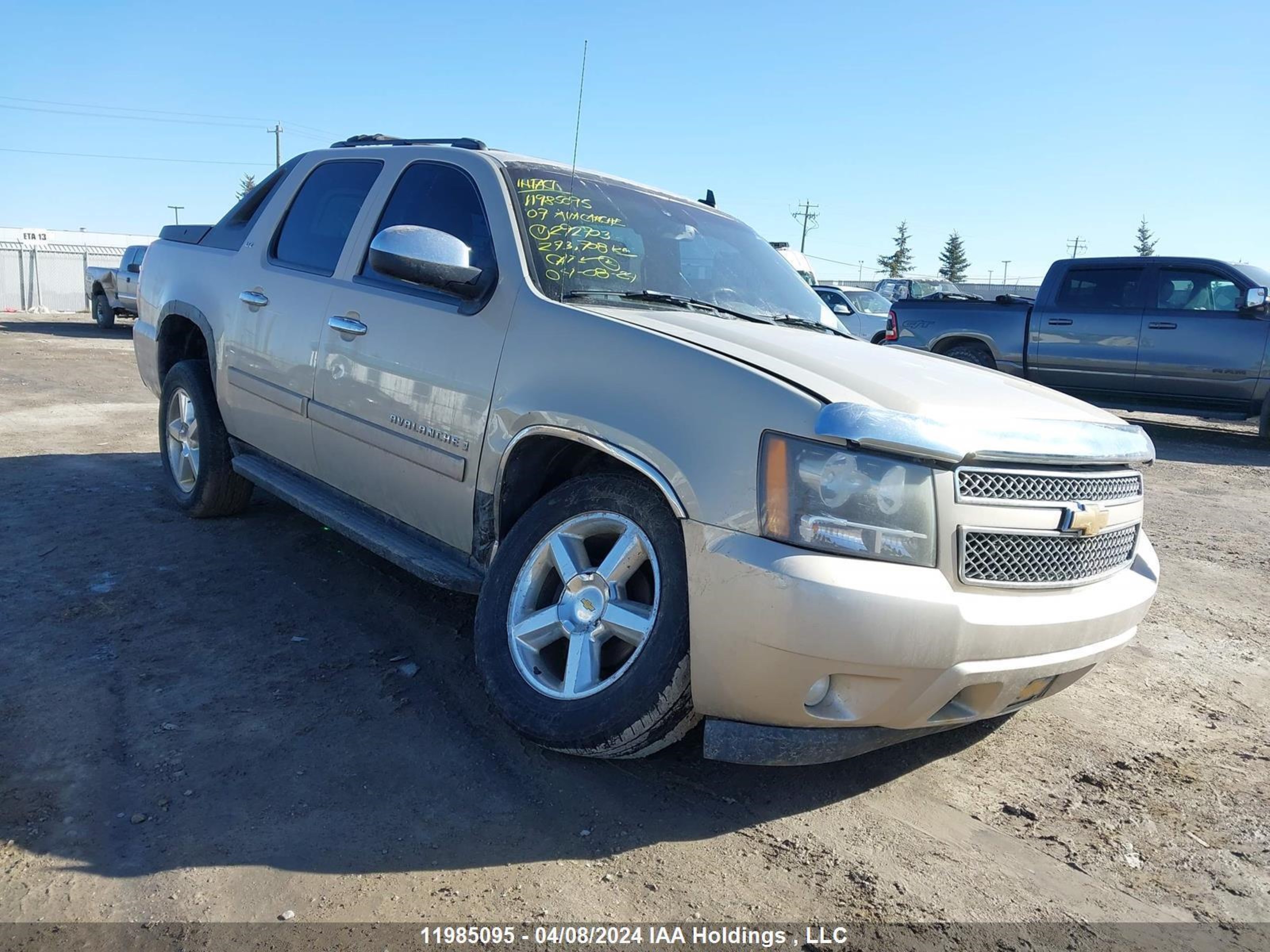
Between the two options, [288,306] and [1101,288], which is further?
[1101,288]

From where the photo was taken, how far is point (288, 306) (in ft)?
14.1

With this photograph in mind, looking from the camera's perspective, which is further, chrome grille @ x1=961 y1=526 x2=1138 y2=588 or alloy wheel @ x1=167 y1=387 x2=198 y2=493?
alloy wheel @ x1=167 y1=387 x2=198 y2=493

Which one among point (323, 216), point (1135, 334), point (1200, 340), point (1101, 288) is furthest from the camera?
point (1101, 288)

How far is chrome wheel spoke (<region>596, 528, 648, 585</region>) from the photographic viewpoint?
2.77 meters

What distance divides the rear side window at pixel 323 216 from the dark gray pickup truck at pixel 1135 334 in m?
6.62

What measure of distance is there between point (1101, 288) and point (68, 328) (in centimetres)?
2069

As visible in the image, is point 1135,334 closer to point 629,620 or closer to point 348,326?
point 348,326

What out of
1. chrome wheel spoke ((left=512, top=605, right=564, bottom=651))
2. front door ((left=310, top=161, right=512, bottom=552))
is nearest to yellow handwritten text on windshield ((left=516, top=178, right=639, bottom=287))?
front door ((left=310, top=161, right=512, bottom=552))

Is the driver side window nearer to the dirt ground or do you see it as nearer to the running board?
the dirt ground

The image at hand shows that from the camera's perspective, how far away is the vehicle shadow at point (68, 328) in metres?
19.5

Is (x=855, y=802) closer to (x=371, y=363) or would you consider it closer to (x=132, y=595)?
(x=371, y=363)

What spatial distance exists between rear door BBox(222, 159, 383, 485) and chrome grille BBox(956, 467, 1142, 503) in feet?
8.95

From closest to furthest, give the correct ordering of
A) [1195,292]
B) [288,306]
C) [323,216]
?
[288,306]
[323,216]
[1195,292]

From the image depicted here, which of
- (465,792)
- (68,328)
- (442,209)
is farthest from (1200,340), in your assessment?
(68,328)
